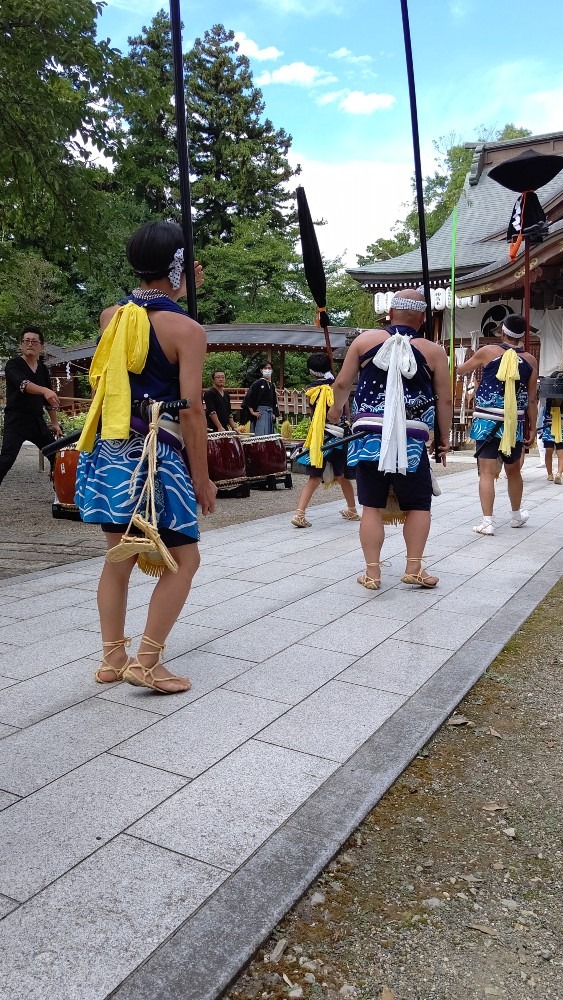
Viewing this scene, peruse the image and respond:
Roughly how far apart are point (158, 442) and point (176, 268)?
0.67m

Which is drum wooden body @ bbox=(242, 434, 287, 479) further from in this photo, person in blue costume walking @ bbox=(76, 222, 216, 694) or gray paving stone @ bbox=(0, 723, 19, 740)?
gray paving stone @ bbox=(0, 723, 19, 740)

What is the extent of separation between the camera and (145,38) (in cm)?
2856

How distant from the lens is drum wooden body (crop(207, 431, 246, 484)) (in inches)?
368

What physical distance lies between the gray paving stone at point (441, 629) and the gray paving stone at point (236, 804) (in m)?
1.41

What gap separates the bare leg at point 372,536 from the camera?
15.5ft

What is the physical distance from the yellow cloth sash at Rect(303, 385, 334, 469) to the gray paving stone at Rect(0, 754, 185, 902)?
4.79 meters

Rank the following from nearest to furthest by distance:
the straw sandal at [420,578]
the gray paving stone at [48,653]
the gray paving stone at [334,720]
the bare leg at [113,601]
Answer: the gray paving stone at [334,720]
the bare leg at [113,601]
the gray paving stone at [48,653]
the straw sandal at [420,578]

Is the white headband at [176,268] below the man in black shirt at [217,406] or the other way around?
the other way around

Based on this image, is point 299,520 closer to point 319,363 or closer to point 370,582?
point 319,363

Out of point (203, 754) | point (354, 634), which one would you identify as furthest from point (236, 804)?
point (354, 634)

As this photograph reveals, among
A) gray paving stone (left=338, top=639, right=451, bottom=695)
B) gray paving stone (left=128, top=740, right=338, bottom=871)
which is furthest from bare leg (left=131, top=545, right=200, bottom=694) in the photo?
gray paving stone (left=338, top=639, right=451, bottom=695)

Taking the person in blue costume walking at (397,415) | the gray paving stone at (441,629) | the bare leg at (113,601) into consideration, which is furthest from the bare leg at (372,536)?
the bare leg at (113,601)

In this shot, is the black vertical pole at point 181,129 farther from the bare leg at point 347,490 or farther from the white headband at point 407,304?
the bare leg at point 347,490

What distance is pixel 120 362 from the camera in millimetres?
2842
